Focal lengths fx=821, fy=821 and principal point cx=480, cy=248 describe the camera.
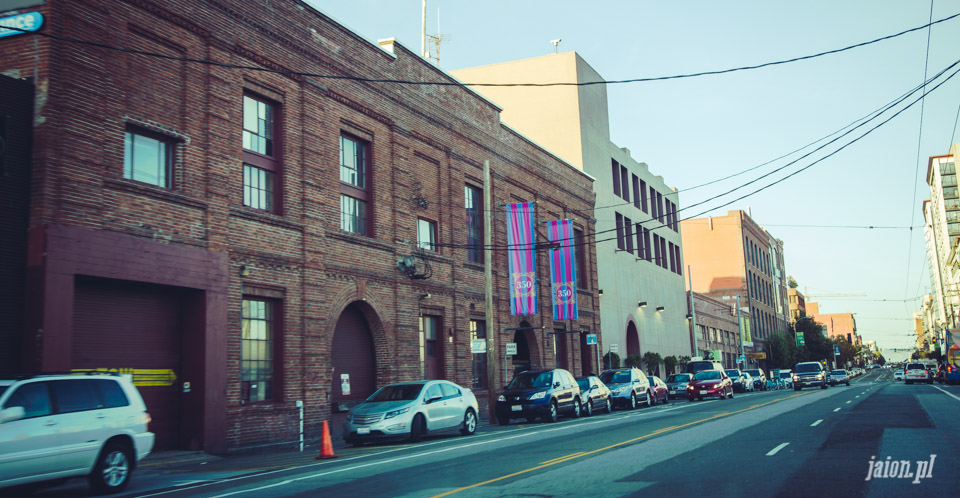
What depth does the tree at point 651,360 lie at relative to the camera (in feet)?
166

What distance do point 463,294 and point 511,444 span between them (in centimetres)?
1377

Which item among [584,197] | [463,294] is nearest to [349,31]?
[463,294]

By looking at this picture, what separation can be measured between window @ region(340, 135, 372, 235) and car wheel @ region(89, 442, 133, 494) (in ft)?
39.8

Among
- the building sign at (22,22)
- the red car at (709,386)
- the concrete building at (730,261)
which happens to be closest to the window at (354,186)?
the building sign at (22,22)

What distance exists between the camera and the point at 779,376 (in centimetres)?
6550

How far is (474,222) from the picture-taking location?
3209cm

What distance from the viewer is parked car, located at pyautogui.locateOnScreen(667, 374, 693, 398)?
146 feet

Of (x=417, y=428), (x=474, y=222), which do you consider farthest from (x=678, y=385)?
(x=417, y=428)

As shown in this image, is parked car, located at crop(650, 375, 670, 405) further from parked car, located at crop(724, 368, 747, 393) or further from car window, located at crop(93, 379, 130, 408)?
car window, located at crop(93, 379, 130, 408)

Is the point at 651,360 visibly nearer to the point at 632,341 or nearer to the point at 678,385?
the point at 632,341

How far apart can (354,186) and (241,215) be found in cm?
556

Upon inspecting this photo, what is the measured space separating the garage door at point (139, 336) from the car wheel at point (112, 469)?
4155 mm

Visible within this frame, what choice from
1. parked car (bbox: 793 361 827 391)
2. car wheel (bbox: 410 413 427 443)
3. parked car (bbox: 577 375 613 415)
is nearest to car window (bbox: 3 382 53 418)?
car wheel (bbox: 410 413 427 443)

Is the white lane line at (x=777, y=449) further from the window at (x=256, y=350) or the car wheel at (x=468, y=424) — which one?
the window at (x=256, y=350)
